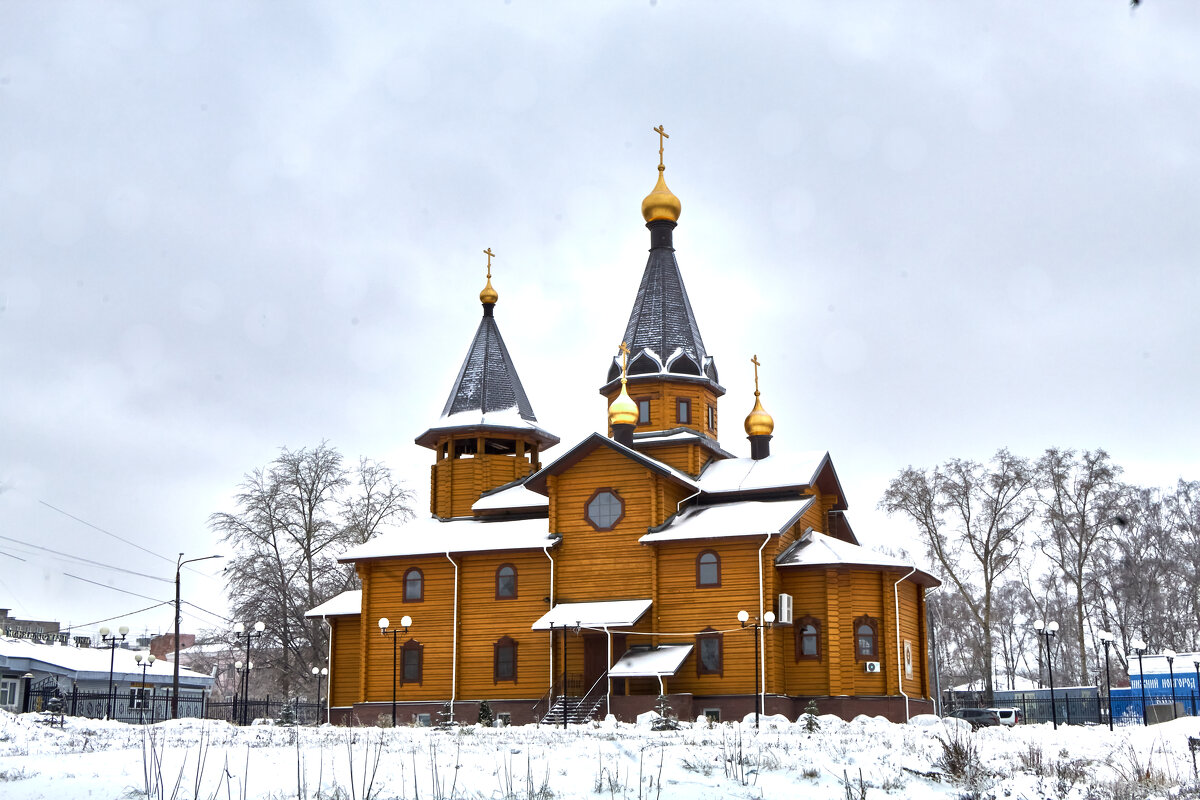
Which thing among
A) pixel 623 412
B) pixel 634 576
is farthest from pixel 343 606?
pixel 623 412

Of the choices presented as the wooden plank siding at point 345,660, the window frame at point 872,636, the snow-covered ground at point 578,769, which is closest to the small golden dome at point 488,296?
the wooden plank siding at point 345,660

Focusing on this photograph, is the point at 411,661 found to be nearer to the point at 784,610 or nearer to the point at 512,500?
the point at 512,500

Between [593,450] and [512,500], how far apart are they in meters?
3.54

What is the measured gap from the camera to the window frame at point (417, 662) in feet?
99.9

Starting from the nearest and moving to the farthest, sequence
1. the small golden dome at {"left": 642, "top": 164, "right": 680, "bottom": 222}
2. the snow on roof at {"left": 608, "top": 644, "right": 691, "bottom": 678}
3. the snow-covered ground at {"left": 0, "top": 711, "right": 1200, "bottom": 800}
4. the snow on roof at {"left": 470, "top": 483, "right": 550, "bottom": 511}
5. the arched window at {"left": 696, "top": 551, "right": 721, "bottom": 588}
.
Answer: the snow-covered ground at {"left": 0, "top": 711, "right": 1200, "bottom": 800}
the snow on roof at {"left": 608, "top": 644, "right": 691, "bottom": 678}
the arched window at {"left": 696, "top": 551, "right": 721, "bottom": 588}
the snow on roof at {"left": 470, "top": 483, "right": 550, "bottom": 511}
the small golden dome at {"left": 642, "top": 164, "right": 680, "bottom": 222}

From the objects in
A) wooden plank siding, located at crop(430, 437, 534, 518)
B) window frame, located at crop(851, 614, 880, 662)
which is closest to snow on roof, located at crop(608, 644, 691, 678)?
window frame, located at crop(851, 614, 880, 662)

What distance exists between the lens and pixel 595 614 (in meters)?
27.9

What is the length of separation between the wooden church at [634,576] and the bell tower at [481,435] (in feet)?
0.20

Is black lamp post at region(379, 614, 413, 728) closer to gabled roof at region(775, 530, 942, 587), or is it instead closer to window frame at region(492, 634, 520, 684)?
window frame at region(492, 634, 520, 684)

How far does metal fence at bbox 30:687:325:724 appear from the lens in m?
32.5

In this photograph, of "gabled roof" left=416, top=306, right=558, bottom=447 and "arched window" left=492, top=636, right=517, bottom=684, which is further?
"gabled roof" left=416, top=306, right=558, bottom=447

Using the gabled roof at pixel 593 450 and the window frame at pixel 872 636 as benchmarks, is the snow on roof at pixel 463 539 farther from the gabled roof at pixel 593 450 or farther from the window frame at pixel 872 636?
the window frame at pixel 872 636

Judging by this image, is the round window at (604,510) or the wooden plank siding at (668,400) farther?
the wooden plank siding at (668,400)

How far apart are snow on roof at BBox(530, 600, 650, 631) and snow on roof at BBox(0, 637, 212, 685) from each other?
13763 millimetres
